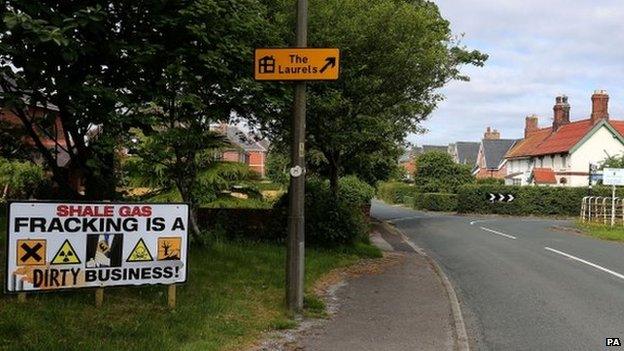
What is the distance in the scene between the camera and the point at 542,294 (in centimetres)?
1052

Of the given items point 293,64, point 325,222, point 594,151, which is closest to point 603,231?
point 325,222

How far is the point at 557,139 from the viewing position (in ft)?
198

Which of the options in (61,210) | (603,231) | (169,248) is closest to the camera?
(61,210)

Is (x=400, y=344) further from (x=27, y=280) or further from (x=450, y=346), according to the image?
(x=27, y=280)

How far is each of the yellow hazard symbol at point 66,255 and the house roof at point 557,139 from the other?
54.6 m

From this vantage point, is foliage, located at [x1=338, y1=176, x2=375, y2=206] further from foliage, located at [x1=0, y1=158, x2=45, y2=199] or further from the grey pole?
the grey pole

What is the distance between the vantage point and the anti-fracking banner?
6.33 m

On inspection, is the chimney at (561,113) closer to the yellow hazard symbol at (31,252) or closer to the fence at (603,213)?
the fence at (603,213)

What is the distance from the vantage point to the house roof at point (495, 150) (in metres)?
79.3

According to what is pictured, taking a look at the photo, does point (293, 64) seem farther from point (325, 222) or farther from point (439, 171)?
point (439, 171)

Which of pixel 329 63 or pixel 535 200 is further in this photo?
pixel 535 200

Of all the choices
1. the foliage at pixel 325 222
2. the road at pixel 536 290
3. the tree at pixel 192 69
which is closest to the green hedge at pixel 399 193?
the road at pixel 536 290

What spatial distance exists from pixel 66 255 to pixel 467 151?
310 feet

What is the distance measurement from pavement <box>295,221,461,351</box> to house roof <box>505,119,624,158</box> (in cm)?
4885
